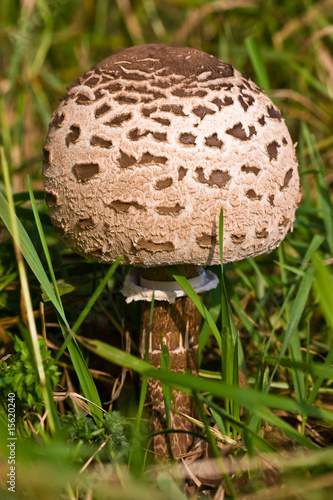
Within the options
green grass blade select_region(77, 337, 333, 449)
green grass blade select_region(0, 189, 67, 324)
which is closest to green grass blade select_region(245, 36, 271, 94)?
green grass blade select_region(0, 189, 67, 324)

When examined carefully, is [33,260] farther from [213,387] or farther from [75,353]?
[213,387]

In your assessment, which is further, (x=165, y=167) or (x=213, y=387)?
(x=165, y=167)

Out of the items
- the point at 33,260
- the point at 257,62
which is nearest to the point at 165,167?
the point at 33,260

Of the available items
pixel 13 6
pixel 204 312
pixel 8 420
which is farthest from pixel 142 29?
pixel 8 420

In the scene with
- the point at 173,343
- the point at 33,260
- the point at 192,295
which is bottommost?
the point at 173,343

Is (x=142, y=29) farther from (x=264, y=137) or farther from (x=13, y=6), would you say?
(x=264, y=137)
